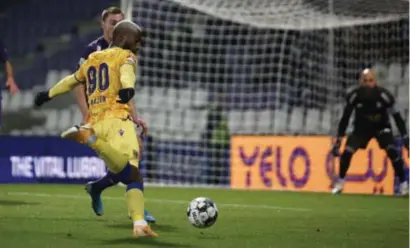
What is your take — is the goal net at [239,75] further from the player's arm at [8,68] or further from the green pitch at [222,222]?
the player's arm at [8,68]

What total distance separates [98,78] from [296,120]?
9.67 meters

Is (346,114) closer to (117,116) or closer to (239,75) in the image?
(239,75)

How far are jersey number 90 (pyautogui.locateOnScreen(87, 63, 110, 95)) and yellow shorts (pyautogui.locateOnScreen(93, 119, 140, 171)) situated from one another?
11.0 inches

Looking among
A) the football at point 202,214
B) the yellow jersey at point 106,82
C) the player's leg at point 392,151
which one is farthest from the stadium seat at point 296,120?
the yellow jersey at point 106,82

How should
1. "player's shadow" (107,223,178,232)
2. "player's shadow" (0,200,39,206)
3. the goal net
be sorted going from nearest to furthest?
"player's shadow" (107,223,178,232), "player's shadow" (0,200,39,206), the goal net

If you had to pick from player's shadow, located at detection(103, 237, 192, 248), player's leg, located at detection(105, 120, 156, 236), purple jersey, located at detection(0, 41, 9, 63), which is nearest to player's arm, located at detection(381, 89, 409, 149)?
purple jersey, located at detection(0, 41, 9, 63)

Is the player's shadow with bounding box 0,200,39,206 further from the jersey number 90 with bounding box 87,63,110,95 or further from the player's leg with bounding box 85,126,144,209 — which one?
the jersey number 90 with bounding box 87,63,110,95

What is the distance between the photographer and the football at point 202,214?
672cm

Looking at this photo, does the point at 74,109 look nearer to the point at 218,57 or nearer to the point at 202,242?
the point at 218,57

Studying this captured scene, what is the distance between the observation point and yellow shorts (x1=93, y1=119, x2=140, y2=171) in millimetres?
6297

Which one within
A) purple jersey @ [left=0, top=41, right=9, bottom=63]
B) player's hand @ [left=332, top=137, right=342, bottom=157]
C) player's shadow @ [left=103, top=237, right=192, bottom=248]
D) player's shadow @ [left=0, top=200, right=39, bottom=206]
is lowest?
player's shadow @ [left=103, top=237, right=192, bottom=248]

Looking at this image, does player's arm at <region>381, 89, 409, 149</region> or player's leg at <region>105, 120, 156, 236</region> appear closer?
player's leg at <region>105, 120, 156, 236</region>

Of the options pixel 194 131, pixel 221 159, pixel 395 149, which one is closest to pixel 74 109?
pixel 194 131

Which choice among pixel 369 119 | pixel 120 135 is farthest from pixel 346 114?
pixel 120 135
